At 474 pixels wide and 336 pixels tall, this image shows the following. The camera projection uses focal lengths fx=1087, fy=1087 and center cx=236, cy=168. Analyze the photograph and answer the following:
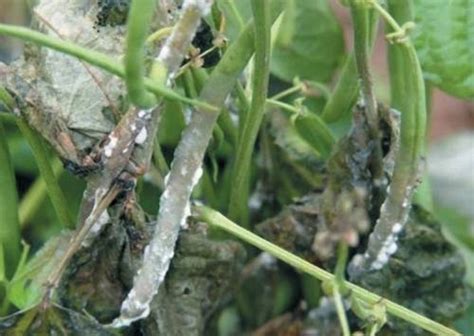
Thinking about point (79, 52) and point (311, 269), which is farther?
point (311, 269)

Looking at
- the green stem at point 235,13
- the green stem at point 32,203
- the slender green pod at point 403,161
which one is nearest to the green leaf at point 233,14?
the green stem at point 235,13

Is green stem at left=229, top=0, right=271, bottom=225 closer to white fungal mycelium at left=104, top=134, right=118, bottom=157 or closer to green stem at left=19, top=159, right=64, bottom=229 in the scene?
white fungal mycelium at left=104, top=134, right=118, bottom=157

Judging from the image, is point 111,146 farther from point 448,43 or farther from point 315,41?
point 315,41

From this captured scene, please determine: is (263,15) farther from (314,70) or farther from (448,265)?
(314,70)

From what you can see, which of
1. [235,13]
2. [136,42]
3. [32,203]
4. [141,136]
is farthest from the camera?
[32,203]

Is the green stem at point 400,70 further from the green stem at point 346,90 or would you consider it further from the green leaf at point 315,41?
the green leaf at point 315,41

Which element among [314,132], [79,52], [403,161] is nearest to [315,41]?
[314,132]

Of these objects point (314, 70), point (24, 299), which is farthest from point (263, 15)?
point (314, 70)
